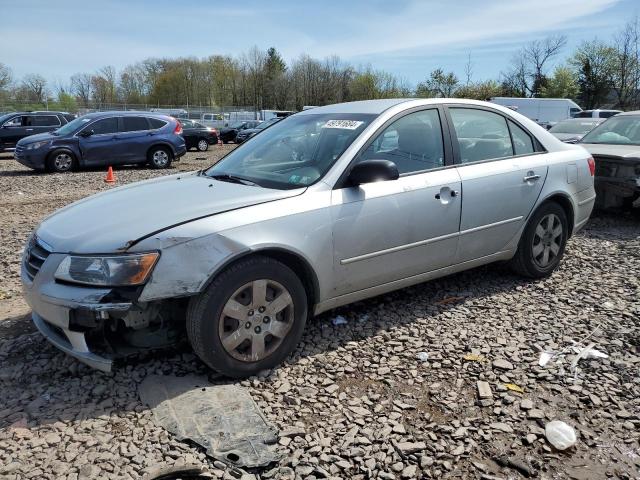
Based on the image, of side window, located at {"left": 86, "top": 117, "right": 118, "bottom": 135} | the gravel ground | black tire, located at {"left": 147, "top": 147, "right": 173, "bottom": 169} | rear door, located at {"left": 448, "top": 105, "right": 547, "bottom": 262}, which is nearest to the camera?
the gravel ground

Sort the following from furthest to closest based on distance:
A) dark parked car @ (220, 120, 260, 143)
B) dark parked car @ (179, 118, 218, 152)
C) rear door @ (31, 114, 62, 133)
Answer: dark parked car @ (220, 120, 260, 143) → dark parked car @ (179, 118, 218, 152) → rear door @ (31, 114, 62, 133)

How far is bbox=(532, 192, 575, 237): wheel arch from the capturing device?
16.0ft

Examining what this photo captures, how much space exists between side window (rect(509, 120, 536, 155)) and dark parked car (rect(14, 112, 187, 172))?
13097 mm

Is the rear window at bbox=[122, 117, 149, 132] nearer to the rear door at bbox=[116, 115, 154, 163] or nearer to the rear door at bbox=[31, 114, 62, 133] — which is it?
the rear door at bbox=[116, 115, 154, 163]

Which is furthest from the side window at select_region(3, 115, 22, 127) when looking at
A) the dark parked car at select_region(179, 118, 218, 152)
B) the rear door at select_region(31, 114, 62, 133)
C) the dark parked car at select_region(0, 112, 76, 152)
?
the dark parked car at select_region(179, 118, 218, 152)

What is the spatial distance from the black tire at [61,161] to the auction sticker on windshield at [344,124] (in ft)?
41.5

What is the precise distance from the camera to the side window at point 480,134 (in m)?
4.38

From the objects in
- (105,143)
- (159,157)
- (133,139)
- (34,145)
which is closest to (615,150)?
(159,157)

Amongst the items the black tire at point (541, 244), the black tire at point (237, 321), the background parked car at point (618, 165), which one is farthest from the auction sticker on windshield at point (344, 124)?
the background parked car at point (618, 165)

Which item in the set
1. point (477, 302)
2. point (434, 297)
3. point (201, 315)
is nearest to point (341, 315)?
point (434, 297)

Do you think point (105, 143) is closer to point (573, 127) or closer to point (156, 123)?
point (156, 123)

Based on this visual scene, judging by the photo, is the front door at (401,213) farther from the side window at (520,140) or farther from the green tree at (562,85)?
the green tree at (562,85)

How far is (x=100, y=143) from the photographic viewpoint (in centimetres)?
1505

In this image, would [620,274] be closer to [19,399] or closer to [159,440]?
[159,440]
